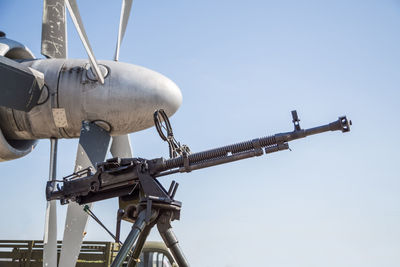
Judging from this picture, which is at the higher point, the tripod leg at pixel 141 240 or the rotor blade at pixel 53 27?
the rotor blade at pixel 53 27

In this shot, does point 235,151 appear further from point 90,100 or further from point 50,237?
point 50,237

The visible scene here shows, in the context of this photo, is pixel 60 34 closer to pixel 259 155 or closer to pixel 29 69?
pixel 29 69

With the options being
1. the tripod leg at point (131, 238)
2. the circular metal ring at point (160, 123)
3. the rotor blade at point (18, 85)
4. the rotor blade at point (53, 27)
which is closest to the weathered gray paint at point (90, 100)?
the rotor blade at point (18, 85)

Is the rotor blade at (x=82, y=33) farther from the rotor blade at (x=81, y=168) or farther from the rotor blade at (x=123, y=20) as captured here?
the rotor blade at (x=123, y=20)

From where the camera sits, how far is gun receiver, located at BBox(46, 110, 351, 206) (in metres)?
6.32

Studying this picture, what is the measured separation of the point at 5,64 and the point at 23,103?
2.91 feet

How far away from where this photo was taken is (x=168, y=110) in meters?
10.1

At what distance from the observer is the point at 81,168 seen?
9.62 metres

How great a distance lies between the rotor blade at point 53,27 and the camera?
11.0 meters

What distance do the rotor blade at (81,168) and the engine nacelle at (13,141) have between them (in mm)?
1808

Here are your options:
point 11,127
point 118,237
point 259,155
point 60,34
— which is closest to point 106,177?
point 118,237

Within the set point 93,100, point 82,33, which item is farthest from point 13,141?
point 82,33

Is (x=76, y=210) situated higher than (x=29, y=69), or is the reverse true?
(x=29, y=69)

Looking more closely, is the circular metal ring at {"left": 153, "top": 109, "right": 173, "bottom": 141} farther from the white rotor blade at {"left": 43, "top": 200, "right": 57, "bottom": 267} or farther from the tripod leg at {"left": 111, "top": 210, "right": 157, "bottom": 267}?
the white rotor blade at {"left": 43, "top": 200, "right": 57, "bottom": 267}
